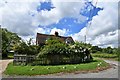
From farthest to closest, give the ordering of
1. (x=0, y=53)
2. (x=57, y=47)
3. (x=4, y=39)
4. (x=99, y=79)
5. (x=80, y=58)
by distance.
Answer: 1. (x=4, y=39)
2. (x=0, y=53)
3. (x=80, y=58)
4. (x=57, y=47)
5. (x=99, y=79)

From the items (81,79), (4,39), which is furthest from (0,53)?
(81,79)

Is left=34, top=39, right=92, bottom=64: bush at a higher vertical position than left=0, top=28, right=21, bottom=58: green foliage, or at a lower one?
lower

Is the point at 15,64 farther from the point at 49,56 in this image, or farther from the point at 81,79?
the point at 81,79

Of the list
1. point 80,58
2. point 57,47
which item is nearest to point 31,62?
point 57,47

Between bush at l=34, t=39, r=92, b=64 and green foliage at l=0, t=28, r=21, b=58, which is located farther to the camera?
green foliage at l=0, t=28, r=21, b=58

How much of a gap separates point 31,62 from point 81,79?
33.9ft

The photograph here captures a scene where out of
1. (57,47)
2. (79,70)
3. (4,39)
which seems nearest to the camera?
(79,70)

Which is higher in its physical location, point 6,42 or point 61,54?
point 6,42

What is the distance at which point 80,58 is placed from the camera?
2445cm

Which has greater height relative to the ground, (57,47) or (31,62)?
(57,47)

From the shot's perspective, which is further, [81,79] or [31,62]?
[31,62]

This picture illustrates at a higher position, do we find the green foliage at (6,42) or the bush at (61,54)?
the green foliage at (6,42)

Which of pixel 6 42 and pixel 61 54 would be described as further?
pixel 6 42

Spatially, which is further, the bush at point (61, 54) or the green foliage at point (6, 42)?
the green foliage at point (6, 42)
